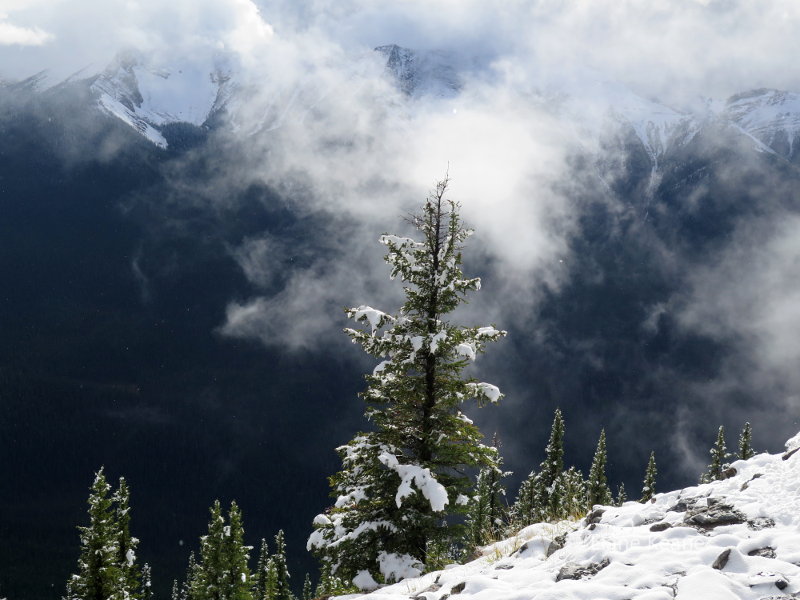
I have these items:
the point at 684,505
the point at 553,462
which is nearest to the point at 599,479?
the point at 553,462

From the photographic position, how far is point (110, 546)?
2709 centimetres

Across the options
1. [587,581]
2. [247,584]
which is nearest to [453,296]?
[587,581]

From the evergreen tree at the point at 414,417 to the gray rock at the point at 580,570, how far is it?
20.4 ft

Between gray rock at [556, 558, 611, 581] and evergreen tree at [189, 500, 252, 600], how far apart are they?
109 ft

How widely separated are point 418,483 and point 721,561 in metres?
7.04

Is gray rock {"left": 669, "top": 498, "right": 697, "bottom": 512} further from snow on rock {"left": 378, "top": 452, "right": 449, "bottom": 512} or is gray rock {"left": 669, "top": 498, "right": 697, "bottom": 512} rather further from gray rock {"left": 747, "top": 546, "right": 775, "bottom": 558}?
snow on rock {"left": 378, "top": 452, "right": 449, "bottom": 512}

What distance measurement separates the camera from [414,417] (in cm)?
1512

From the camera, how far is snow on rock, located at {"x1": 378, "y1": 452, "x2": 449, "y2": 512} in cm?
1251

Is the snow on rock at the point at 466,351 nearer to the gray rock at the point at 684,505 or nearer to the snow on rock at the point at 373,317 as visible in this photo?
the snow on rock at the point at 373,317

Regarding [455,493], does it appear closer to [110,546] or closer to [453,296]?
[453,296]

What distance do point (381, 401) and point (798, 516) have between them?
9.13 meters

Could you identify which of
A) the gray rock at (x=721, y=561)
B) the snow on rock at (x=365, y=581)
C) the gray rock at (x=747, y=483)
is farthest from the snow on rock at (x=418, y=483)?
the gray rock at (x=721, y=561)

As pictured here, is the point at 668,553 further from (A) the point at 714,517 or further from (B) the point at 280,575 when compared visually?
(B) the point at 280,575

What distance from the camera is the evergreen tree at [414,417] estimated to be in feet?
46.1
